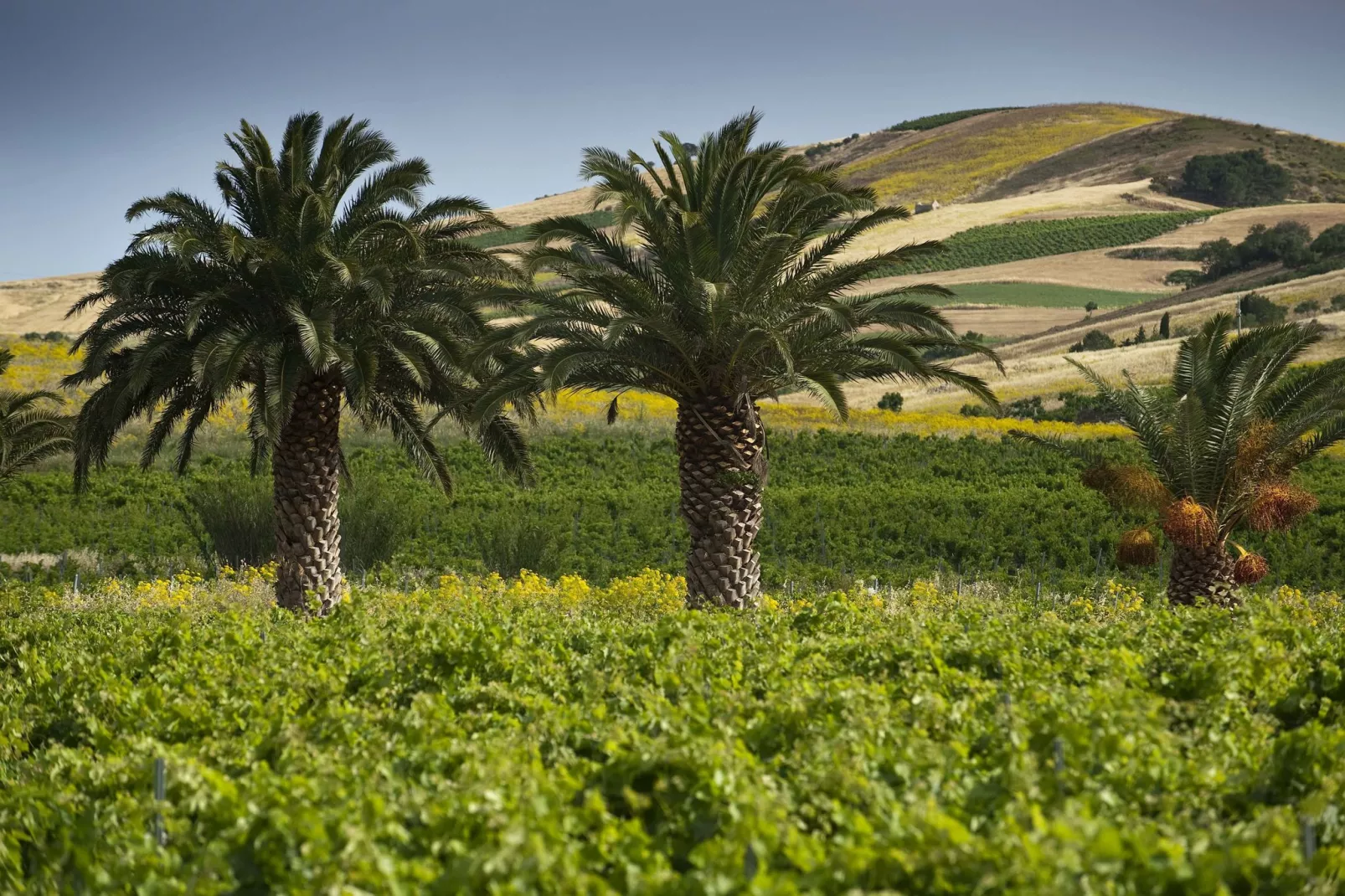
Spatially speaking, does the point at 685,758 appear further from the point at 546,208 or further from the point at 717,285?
the point at 546,208

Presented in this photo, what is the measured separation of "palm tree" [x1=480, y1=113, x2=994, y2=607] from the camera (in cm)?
1600

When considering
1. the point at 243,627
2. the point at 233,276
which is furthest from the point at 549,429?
the point at 243,627

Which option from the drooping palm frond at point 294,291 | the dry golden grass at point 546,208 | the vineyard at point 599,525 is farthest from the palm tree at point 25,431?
the dry golden grass at point 546,208

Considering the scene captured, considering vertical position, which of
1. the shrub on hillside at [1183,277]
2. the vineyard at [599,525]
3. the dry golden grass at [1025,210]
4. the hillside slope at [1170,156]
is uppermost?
the hillside slope at [1170,156]

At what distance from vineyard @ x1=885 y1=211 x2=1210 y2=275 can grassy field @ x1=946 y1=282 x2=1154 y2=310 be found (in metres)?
9.17

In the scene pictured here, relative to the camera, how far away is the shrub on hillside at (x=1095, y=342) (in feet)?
213

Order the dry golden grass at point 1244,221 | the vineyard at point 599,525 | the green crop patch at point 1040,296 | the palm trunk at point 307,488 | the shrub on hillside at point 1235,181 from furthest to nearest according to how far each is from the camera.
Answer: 1. the shrub on hillside at point 1235,181
2. the dry golden grass at point 1244,221
3. the green crop patch at point 1040,296
4. the vineyard at point 599,525
5. the palm trunk at point 307,488

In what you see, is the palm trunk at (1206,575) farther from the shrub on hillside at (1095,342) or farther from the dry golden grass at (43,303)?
the dry golden grass at (43,303)

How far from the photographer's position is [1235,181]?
375ft

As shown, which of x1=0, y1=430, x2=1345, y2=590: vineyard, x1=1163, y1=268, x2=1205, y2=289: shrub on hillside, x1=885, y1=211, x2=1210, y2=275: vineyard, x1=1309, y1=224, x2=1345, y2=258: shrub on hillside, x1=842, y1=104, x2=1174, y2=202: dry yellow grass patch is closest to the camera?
x1=0, y1=430, x2=1345, y2=590: vineyard

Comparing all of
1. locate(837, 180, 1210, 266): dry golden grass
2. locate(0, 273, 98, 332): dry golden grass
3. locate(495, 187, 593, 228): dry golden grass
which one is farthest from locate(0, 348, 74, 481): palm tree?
locate(495, 187, 593, 228): dry golden grass

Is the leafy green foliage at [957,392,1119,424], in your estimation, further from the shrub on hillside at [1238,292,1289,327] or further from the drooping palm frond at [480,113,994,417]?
the drooping palm frond at [480,113,994,417]

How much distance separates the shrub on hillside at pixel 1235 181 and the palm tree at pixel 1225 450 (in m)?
105

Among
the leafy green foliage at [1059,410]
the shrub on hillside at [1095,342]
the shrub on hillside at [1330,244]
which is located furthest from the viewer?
the shrub on hillside at [1330,244]
